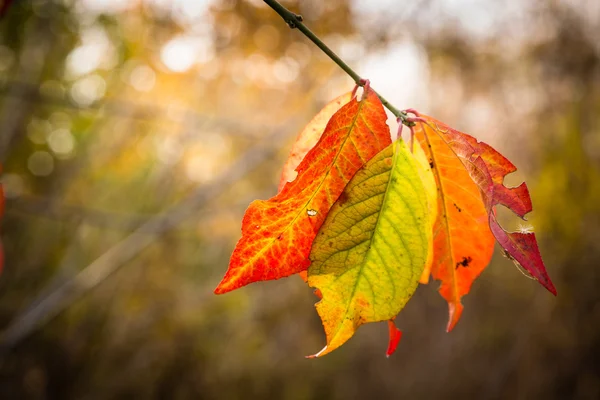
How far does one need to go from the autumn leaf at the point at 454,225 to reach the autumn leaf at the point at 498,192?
2 cm

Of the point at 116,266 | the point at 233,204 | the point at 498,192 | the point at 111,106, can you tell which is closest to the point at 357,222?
the point at 498,192

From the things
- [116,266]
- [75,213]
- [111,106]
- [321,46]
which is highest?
[321,46]

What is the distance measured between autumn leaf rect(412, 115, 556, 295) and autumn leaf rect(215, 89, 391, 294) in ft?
0.23

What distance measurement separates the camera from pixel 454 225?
18.6 inches

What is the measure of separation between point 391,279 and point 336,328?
65mm

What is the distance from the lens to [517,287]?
13.3 ft

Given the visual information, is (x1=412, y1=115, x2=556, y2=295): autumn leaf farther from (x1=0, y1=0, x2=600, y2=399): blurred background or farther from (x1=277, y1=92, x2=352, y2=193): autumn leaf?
(x1=0, y1=0, x2=600, y2=399): blurred background

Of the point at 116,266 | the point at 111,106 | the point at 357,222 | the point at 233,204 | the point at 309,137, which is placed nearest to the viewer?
the point at 357,222

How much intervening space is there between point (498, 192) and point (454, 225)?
0.08 metres

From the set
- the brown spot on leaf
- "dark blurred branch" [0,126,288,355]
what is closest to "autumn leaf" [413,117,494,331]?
the brown spot on leaf

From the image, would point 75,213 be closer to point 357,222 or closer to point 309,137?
point 309,137

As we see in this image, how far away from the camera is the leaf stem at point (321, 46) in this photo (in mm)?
393

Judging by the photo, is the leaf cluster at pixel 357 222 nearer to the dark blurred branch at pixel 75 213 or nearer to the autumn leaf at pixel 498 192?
the autumn leaf at pixel 498 192

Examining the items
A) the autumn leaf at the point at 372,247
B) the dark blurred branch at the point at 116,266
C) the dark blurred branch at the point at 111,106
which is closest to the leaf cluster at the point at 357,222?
the autumn leaf at the point at 372,247
